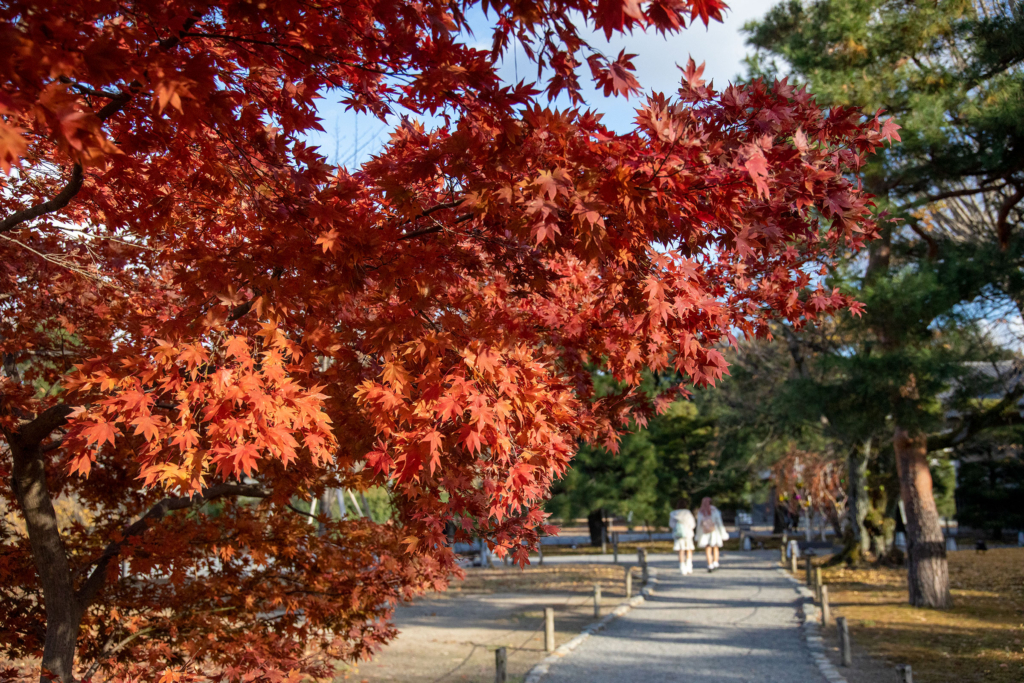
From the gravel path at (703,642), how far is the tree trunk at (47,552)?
211 inches

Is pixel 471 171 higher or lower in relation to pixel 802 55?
lower

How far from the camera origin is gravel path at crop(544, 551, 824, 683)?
8.52m

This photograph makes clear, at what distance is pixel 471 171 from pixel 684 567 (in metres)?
14.1

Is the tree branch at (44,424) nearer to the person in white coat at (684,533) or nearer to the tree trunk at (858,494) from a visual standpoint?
the person in white coat at (684,533)

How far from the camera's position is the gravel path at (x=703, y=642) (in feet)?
28.0

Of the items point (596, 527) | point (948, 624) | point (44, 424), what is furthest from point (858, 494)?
point (44, 424)

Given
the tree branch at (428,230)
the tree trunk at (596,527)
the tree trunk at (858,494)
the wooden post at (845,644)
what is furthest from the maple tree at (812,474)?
the tree branch at (428,230)

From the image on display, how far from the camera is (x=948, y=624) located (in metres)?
10.6

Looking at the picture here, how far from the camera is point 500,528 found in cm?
399

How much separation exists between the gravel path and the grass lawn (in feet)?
2.75

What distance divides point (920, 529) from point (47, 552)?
12370 millimetres

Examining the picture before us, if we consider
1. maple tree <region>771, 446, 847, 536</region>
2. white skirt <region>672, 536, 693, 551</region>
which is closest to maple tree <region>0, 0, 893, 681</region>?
white skirt <region>672, 536, 693, 551</region>

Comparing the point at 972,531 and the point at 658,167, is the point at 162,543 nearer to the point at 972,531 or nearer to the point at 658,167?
the point at 658,167

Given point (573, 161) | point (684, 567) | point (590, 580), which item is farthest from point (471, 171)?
point (590, 580)
